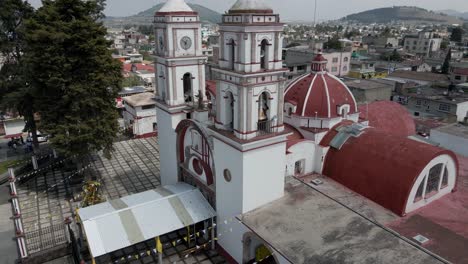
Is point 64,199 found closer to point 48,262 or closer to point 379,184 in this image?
point 48,262

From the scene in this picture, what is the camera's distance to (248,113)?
47.5 ft

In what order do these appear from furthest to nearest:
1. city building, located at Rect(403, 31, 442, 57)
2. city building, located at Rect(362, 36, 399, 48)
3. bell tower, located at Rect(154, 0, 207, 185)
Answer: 1. city building, located at Rect(362, 36, 399, 48)
2. city building, located at Rect(403, 31, 442, 57)
3. bell tower, located at Rect(154, 0, 207, 185)

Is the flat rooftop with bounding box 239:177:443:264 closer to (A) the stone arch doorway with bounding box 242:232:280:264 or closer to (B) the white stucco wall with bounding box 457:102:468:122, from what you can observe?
(A) the stone arch doorway with bounding box 242:232:280:264

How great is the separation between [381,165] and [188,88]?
11.4 m

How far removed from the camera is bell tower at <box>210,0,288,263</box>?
14.1 metres

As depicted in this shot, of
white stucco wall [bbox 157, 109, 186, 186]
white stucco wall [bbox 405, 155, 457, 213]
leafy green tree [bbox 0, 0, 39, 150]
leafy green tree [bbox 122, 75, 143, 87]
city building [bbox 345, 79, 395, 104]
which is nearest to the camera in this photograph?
white stucco wall [bbox 405, 155, 457, 213]

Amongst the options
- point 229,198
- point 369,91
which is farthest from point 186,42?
point 369,91

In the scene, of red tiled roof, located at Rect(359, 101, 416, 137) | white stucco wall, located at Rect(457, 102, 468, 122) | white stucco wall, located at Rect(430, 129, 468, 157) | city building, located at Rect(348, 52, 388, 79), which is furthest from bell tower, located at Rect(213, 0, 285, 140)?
city building, located at Rect(348, 52, 388, 79)

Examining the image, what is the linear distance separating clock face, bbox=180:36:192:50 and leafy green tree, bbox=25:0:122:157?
6.15 m

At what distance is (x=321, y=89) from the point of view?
2091 cm

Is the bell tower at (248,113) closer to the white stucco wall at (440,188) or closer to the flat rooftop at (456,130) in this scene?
the white stucco wall at (440,188)

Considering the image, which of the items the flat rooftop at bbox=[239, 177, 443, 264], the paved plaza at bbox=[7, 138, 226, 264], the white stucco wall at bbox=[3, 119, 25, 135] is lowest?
the paved plaza at bbox=[7, 138, 226, 264]

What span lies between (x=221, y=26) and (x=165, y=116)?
7.76 metres

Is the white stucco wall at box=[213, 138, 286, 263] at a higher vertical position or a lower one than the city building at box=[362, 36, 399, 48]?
lower
